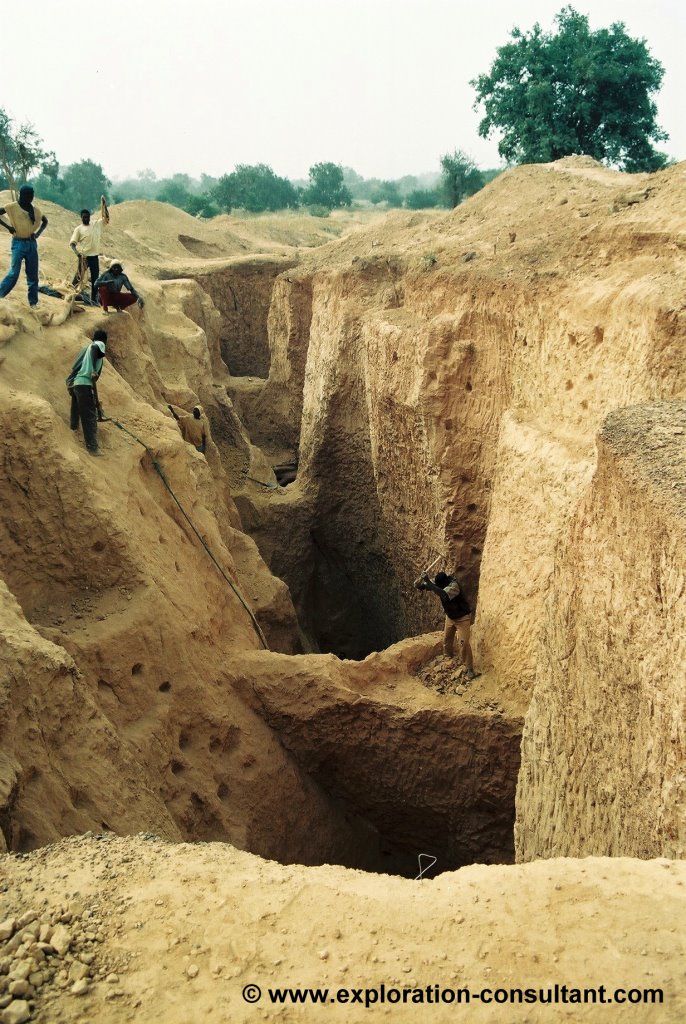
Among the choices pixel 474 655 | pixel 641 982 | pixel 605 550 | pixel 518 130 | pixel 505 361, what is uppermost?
pixel 518 130

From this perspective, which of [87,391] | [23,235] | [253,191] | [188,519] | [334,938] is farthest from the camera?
[253,191]

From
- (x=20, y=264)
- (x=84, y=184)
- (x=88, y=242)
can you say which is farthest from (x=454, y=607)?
(x=84, y=184)

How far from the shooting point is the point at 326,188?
49.4 m

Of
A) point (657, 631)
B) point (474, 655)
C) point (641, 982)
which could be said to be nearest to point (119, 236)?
point (474, 655)

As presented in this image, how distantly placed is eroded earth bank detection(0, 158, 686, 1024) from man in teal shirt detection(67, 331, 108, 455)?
20 cm

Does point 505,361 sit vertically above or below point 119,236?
below

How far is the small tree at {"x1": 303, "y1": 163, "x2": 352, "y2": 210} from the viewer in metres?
49.1

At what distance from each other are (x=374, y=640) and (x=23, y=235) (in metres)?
8.30

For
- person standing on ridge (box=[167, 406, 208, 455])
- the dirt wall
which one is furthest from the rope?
the dirt wall

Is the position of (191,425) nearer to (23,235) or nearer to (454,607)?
(23,235)

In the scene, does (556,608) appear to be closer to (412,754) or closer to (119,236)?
(412,754)

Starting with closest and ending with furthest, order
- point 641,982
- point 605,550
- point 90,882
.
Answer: point 641,982 → point 90,882 → point 605,550

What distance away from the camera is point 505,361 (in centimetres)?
970

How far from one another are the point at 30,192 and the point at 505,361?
5642 millimetres
